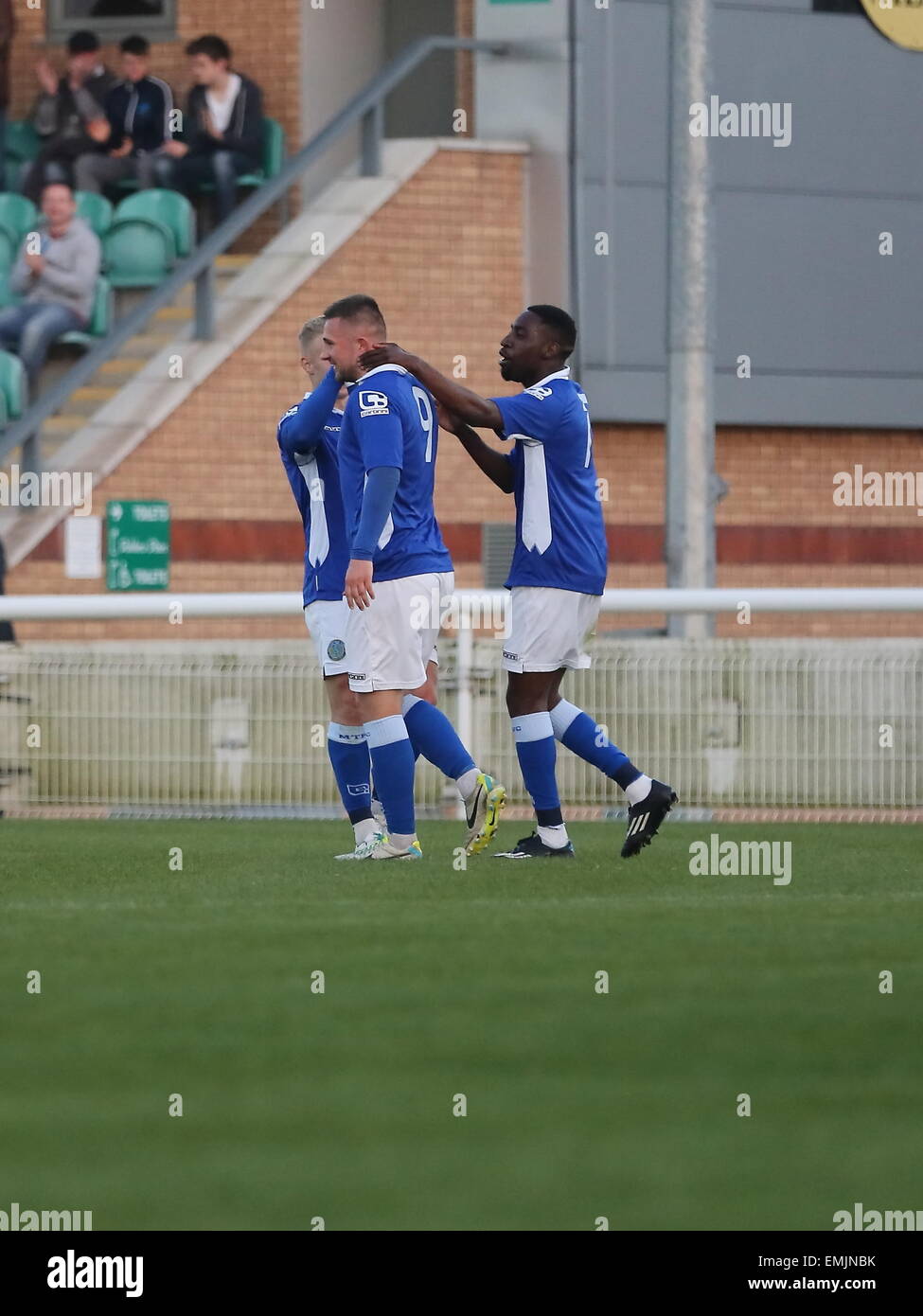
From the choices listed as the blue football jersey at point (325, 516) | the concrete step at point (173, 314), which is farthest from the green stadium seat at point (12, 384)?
the blue football jersey at point (325, 516)

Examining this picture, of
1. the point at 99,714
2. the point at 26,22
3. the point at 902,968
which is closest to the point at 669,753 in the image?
the point at 99,714

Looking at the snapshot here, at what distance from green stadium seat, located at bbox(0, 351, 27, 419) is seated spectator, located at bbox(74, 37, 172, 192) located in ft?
7.05

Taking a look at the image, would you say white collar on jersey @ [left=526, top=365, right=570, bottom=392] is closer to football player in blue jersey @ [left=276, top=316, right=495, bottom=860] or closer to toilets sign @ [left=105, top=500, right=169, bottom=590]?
football player in blue jersey @ [left=276, top=316, right=495, bottom=860]

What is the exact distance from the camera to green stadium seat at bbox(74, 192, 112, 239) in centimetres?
2098

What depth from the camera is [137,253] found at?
21.0m

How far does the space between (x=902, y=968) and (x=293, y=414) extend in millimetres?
3873

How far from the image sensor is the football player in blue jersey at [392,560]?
9570mm

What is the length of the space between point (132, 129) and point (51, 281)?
1780mm

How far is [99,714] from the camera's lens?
46.6 ft

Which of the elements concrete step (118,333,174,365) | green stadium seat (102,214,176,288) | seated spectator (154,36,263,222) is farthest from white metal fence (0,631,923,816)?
seated spectator (154,36,263,222)

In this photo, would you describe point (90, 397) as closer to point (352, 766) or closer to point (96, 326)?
point (96, 326)

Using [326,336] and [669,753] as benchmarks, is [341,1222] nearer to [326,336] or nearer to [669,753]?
[326,336]

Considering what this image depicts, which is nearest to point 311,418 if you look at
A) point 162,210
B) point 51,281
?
point 51,281

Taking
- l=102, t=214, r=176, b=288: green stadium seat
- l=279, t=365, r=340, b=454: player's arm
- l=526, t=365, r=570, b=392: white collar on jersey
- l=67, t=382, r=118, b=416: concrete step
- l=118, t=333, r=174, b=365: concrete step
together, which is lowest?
l=279, t=365, r=340, b=454: player's arm
